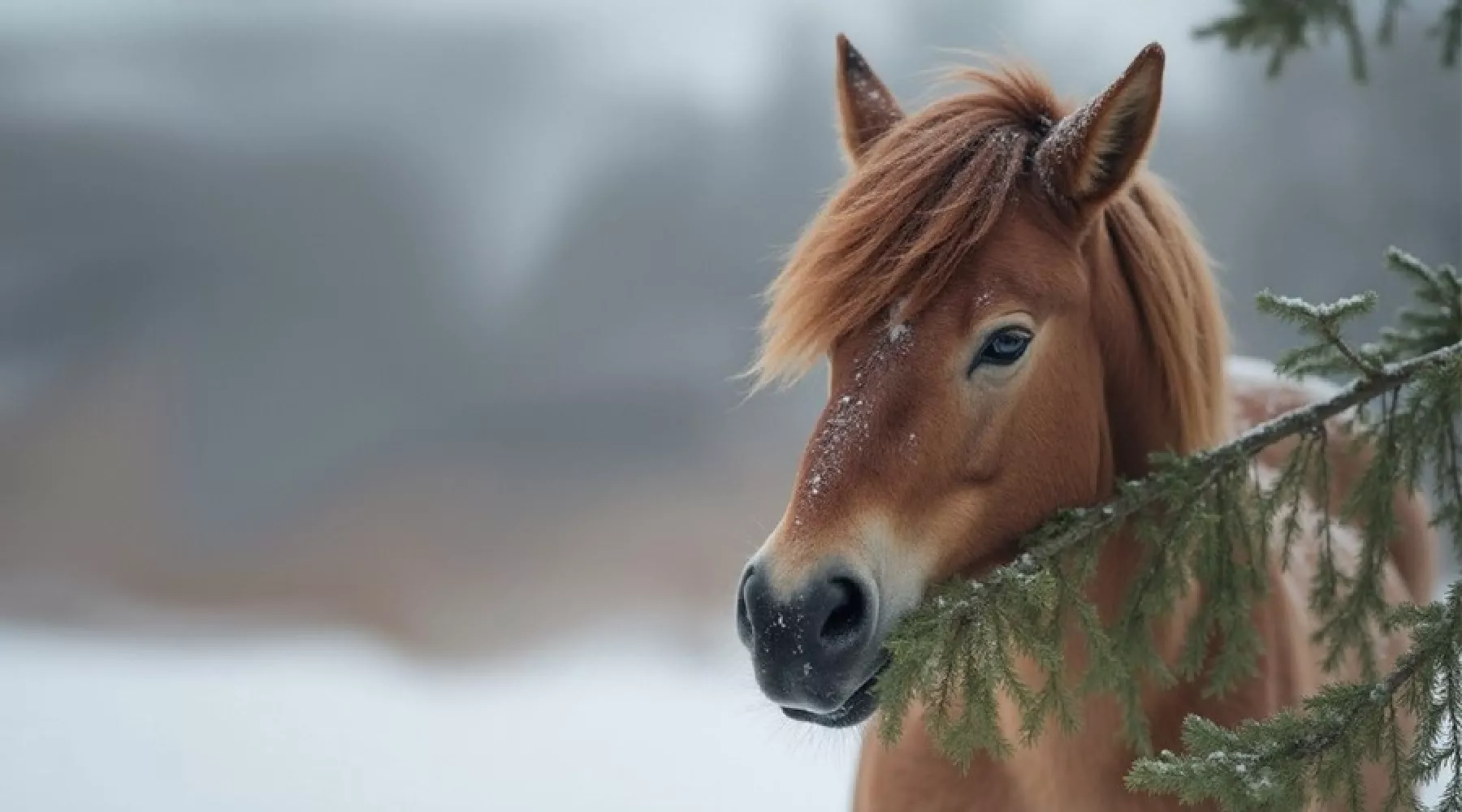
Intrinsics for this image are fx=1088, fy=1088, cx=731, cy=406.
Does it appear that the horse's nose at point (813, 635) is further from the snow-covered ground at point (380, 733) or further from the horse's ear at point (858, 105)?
the snow-covered ground at point (380, 733)

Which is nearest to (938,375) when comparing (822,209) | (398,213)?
(822,209)

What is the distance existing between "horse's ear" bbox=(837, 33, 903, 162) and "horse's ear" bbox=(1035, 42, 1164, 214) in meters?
0.27

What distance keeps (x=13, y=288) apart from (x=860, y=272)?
564cm

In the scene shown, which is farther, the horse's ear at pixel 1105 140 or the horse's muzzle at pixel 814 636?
the horse's ear at pixel 1105 140

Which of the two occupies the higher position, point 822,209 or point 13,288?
point 822,209

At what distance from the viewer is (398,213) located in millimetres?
5930

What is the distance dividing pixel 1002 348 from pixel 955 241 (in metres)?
0.11

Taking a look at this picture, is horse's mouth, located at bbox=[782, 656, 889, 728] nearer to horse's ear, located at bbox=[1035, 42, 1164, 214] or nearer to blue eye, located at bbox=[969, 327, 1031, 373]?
blue eye, located at bbox=[969, 327, 1031, 373]

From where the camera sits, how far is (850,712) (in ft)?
3.09

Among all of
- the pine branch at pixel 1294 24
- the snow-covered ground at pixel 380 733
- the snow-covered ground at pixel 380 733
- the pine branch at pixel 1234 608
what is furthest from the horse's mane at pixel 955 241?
the snow-covered ground at pixel 380 733

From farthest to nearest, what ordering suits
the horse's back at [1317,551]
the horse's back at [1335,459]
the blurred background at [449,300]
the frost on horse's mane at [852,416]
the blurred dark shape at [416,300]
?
the blurred dark shape at [416,300] → the blurred background at [449,300] → the horse's back at [1335,459] → the horse's back at [1317,551] → the frost on horse's mane at [852,416]

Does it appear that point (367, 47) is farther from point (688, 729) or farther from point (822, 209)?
point (822, 209)

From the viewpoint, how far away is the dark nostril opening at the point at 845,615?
0.88 meters

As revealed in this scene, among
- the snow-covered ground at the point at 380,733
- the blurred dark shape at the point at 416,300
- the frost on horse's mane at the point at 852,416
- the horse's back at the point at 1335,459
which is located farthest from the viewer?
the blurred dark shape at the point at 416,300
